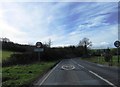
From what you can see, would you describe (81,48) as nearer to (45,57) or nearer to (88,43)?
(88,43)

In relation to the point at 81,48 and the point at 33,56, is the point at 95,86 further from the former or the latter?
the point at 81,48

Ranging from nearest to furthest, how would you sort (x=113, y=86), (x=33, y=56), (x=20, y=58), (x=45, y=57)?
(x=113, y=86) → (x=20, y=58) → (x=33, y=56) → (x=45, y=57)

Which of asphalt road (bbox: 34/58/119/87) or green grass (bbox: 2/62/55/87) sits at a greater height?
green grass (bbox: 2/62/55/87)

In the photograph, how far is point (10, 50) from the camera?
221 ft

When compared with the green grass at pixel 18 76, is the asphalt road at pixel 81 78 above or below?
below

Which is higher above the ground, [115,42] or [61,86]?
[115,42]

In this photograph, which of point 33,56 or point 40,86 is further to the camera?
point 33,56

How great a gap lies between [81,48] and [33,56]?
88454 mm

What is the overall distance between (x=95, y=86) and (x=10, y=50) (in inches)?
2158

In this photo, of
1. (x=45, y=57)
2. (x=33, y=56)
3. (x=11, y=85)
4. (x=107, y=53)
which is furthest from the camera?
(x=45, y=57)

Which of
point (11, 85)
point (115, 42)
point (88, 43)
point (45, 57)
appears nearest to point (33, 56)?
point (45, 57)

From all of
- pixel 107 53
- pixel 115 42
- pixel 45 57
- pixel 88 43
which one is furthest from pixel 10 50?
pixel 88 43

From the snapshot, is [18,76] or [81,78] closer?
[81,78]

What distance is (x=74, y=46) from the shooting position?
518 feet
